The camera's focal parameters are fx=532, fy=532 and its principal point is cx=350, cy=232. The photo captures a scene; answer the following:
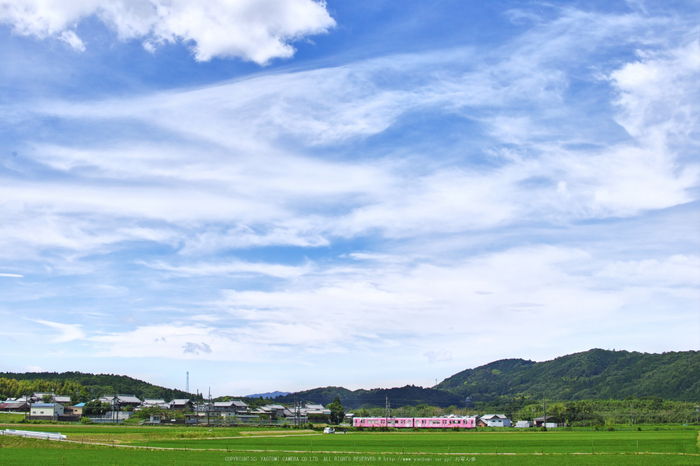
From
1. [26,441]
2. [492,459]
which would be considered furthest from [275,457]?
[26,441]

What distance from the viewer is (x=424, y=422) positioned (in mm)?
117812

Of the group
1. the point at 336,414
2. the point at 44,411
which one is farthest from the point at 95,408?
the point at 336,414

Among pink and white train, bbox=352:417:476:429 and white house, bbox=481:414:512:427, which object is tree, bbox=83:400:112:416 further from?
white house, bbox=481:414:512:427

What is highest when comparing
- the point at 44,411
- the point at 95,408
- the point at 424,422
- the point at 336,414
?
the point at 44,411

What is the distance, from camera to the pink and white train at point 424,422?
116 metres

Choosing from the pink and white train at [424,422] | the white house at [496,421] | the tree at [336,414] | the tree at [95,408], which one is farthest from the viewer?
the white house at [496,421]

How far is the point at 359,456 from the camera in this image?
43.3m

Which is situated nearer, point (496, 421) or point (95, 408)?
point (95, 408)

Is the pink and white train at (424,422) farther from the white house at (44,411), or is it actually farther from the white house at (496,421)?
the white house at (44,411)

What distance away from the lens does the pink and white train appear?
115500 millimetres

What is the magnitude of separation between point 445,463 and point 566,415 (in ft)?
382

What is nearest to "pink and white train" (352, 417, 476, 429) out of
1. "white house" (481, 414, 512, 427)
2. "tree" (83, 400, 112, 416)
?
"white house" (481, 414, 512, 427)

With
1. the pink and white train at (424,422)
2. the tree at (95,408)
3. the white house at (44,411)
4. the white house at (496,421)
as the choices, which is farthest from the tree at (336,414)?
the white house at (44,411)

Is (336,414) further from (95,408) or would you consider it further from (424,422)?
(95,408)
